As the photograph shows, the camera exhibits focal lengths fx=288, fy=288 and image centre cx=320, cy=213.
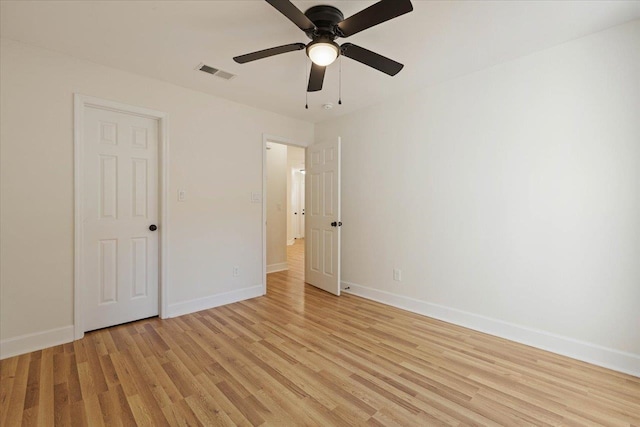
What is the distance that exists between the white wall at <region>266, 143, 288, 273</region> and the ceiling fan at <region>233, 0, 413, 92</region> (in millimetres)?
3152

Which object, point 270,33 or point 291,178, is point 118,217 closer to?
point 270,33

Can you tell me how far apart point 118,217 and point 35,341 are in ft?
3.91

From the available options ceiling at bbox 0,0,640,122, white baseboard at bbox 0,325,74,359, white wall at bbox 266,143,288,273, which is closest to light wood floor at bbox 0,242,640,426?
white baseboard at bbox 0,325,74,359

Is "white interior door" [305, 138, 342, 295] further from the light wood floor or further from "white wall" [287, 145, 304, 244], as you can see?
→ "white wall" [287, 145, 304, 244]

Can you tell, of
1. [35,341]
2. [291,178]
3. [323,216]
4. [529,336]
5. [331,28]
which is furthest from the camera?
[291,178]

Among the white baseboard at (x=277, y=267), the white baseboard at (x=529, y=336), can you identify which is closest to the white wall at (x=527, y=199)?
the white baseboard at (x=529, y=336)

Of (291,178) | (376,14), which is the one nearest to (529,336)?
(376,14)

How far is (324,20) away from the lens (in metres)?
1.90

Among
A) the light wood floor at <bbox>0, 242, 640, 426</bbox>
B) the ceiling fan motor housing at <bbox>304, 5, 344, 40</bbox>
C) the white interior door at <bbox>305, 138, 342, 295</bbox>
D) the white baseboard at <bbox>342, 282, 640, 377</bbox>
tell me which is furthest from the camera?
the white interior door at <bbox>305, 138, 342, 295</bbox>

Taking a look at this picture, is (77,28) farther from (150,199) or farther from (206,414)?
(206,414)

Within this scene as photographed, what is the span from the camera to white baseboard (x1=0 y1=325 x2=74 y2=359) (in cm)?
228

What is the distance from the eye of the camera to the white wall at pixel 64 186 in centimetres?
232

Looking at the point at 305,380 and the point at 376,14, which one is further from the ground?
the point at 376,14

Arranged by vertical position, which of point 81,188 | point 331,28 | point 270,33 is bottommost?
point 81,188
